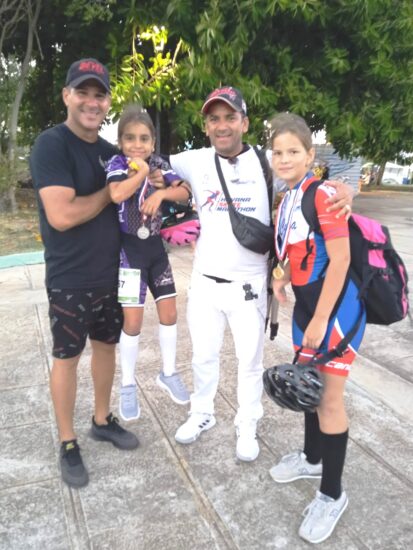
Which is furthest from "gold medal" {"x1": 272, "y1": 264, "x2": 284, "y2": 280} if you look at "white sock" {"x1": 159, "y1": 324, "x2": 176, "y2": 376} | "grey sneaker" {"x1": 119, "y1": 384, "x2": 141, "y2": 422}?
"grey sneaker" {"x1": 119, "y1": 384, "x2": 141, "y2": 422}

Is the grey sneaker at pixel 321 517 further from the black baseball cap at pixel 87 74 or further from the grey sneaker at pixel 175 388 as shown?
the black baseball cap at pixel 87 74

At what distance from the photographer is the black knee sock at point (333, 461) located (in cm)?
211

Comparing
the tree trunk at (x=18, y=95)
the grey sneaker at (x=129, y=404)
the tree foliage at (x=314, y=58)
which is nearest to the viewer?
the grey sneaker at (x=129, y=404)

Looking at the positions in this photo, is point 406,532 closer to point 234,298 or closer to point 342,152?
point 234,298

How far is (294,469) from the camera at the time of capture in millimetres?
2475

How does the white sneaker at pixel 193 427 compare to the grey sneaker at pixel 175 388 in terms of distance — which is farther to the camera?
the grey sneaker at pixel 175 388

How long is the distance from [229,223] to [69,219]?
0.81 metres

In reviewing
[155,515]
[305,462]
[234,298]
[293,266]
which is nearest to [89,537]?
[155,515]

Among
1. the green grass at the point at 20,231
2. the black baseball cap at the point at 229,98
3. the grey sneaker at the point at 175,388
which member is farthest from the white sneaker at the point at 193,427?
the green grass at the point at 20,231

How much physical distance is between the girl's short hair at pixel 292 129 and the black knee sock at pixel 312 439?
1354 millimetres

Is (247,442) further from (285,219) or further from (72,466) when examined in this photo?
(285,219)

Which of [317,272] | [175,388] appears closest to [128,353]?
[175,388]

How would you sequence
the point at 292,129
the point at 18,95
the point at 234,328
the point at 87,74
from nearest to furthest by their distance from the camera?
the point at 292,129 → the point at 87,74 → the point at 234,328 → the point at 18,95

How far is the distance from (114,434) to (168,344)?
2.01ft
